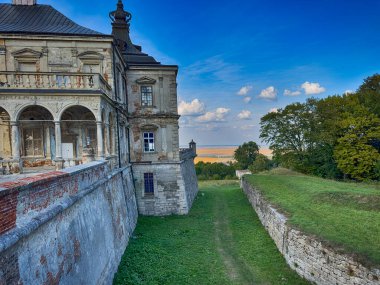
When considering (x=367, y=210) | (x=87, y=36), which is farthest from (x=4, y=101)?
(x=367, y=210)

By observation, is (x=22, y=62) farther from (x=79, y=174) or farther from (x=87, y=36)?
(x=79, y=174)

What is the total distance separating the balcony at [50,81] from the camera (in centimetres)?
1205

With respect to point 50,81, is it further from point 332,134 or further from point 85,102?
point 332,134

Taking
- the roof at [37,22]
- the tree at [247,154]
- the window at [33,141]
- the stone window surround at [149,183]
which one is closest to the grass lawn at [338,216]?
the stone window surround at [149,183]

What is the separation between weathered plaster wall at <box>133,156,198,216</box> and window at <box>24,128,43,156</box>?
7.09 metres

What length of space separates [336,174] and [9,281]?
3127cm

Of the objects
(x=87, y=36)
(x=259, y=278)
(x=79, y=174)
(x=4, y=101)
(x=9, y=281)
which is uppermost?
(x=87, y=36)

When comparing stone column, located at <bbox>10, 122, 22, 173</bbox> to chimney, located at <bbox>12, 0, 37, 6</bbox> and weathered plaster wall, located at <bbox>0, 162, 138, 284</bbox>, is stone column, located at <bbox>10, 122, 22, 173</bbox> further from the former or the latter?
chimney, located at <bbox>12, 0, 37, 6</bbox>

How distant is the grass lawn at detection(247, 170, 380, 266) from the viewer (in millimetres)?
8789

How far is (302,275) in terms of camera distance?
10.2m

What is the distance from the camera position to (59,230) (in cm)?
648

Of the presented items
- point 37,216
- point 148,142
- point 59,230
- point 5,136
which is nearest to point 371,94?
point 148,142

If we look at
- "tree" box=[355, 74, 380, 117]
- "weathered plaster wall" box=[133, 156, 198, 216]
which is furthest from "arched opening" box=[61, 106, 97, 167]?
"tree" box=[355, 74, 380, 117]

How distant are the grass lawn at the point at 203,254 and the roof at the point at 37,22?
1249cm
